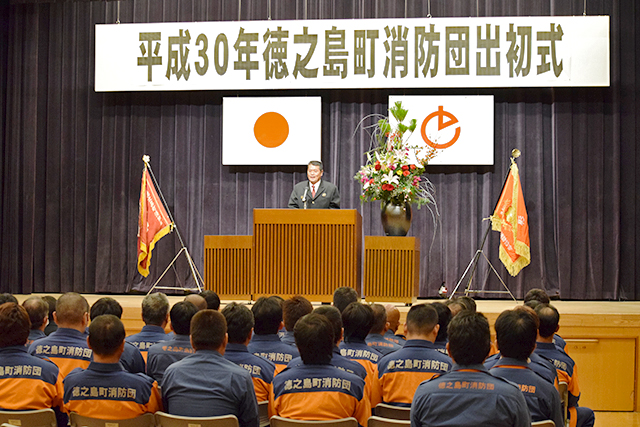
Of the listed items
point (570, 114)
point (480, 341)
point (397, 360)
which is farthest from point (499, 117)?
point (480, 341)

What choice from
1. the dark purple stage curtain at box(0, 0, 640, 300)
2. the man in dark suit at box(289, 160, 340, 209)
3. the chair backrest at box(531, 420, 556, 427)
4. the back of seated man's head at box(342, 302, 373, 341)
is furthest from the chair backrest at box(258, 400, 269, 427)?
the dark purple stage curtain at box(0, 0, 640, 300)

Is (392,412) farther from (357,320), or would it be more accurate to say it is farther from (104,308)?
(104,308)

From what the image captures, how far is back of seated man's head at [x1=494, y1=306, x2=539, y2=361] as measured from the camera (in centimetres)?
255

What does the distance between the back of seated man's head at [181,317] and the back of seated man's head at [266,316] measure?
0.32m

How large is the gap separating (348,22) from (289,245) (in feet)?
12.4

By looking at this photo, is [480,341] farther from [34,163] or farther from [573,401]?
[34,163]

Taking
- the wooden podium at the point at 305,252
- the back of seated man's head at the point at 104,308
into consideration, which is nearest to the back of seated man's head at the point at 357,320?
the back of seated man's head at the point at 104,308

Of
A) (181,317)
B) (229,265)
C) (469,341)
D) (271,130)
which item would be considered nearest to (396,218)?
(229,265)

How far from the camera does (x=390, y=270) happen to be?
18.2ft

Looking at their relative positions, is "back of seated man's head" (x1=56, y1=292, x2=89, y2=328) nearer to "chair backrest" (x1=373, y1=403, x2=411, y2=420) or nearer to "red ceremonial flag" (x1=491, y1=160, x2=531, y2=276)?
"chair backrest" (x1=373, y1=403, x2=411, y2=420)

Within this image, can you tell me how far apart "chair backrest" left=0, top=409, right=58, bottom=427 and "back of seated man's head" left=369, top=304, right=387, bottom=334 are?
5.52 feet

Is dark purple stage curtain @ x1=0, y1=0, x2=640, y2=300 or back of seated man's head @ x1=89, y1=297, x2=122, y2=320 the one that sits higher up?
dark purple stage curtain @ x1=0, y1=0, x2=640, y2=300

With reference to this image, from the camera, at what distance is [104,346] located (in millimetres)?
2590

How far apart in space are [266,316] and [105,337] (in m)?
0.97
